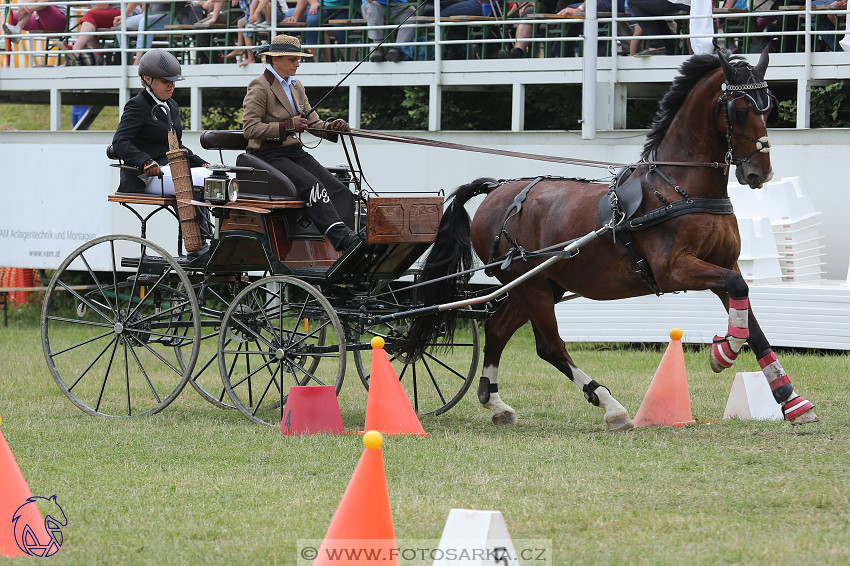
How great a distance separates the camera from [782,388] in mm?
7371

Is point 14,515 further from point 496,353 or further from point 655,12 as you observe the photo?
point 655,12

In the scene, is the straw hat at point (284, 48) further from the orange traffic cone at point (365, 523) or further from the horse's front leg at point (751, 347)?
the orange traffic cone at point (365, 523)

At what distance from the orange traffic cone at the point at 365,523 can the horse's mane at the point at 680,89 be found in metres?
4.09

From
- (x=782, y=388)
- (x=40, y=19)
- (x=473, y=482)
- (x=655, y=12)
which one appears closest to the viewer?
(x=473, y=482)

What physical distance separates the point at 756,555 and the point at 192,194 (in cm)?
532

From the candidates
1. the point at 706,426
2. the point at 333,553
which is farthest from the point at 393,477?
the point at 706,426

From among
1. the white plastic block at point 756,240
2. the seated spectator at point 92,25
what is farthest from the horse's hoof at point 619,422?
the seated spectator at point 92,25

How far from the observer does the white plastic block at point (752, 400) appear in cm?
801

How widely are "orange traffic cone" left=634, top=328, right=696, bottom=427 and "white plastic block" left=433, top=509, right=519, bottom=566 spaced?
4054mm

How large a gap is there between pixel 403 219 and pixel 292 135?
1086mm

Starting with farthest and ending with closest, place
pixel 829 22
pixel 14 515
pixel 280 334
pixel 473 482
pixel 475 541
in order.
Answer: pixel 829 22 → pixel 280 334 → pixel 473 482 → pixel 14 515 → pixel 475 541

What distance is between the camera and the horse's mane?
757cm

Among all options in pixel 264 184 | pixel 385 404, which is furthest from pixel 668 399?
pixel 264 184

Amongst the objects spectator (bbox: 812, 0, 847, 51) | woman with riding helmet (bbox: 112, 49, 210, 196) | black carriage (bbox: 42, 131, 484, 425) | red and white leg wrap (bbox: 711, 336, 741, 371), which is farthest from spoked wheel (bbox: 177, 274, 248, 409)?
spectator (bbox: 812, 0, 847, 51)
